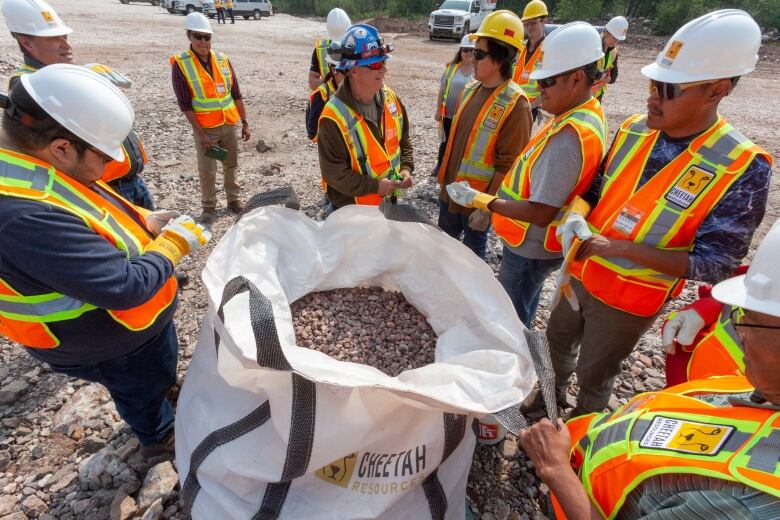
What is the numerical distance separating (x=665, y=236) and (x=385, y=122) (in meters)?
1.88

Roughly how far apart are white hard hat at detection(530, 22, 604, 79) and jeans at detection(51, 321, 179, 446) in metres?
2.29

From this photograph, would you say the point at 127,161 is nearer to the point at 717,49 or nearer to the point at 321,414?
the point at 321,414

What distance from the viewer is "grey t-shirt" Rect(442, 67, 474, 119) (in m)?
4.93

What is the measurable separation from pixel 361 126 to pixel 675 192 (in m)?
1.79

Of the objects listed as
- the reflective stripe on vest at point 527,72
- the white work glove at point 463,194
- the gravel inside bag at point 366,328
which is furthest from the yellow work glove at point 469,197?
the reflective stripe on vest at point 527,72

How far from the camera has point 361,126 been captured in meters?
2.77

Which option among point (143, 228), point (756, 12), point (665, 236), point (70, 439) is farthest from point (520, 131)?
point (756, 12)

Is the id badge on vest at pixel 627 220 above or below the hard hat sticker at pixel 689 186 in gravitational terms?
below

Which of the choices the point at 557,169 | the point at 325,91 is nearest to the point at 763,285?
the point at 557,169

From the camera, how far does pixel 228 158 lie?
487cm

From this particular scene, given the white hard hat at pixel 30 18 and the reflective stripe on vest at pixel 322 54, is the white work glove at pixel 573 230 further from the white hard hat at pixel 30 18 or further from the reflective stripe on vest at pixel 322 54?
the reflective stripe on vest at pixel 322 54

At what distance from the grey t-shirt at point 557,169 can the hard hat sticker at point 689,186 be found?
1.47ft

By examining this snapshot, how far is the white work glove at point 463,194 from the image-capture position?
247cm

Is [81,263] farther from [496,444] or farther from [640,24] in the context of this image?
[640,24]
